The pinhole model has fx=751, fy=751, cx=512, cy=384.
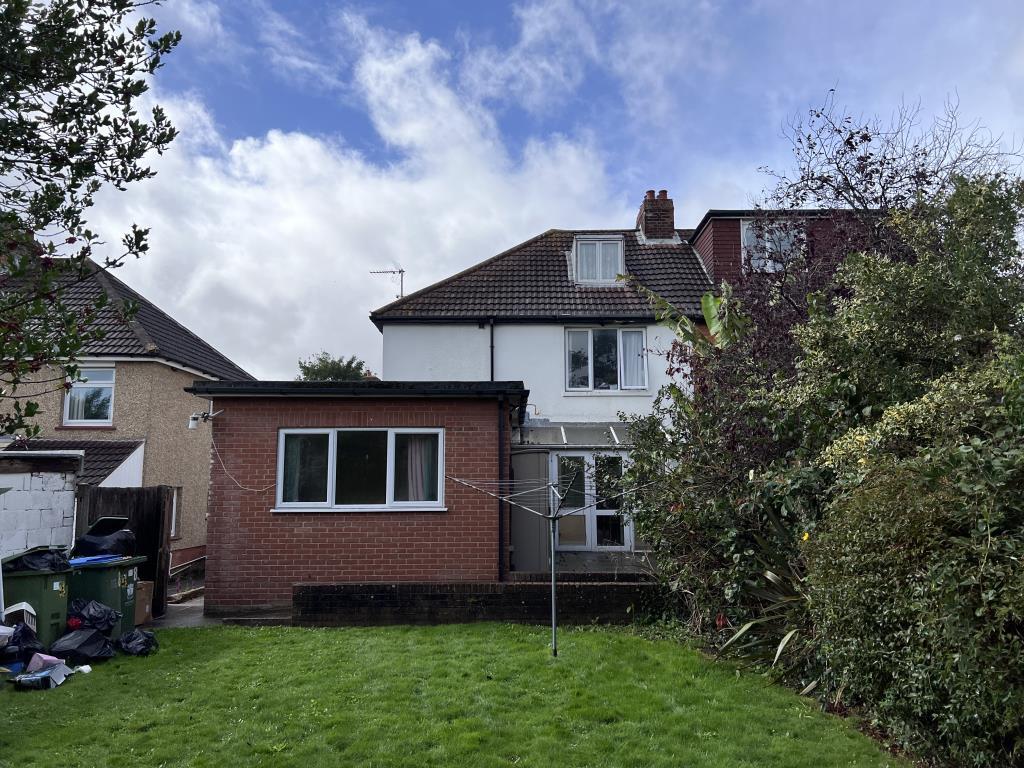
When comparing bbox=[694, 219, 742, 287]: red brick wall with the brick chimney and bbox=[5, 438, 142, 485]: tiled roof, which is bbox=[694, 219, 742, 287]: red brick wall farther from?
bbox=[5, 438, 142, 485]: tiled roof

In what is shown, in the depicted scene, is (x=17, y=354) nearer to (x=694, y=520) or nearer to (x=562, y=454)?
(x=694, y=520)

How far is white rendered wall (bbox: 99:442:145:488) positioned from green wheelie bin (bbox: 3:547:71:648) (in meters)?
8.13

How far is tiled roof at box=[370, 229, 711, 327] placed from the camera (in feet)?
63.3

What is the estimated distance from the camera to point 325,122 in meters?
11.0

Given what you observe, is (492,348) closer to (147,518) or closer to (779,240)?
(779,240)

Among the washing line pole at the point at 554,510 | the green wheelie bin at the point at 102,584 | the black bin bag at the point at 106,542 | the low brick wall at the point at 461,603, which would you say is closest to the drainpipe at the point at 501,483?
the washing line pole at the point at 554,510

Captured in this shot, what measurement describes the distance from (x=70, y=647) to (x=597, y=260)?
53.2 ft

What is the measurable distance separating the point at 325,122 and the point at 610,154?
4.46 metres

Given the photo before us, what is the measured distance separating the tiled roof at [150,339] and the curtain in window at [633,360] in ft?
37.7

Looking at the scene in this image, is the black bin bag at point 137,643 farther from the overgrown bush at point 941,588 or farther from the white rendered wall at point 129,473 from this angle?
the white rendered wall at point 129,473

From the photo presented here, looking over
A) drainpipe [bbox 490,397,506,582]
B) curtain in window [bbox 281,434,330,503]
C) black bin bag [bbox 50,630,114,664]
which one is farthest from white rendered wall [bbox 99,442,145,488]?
drainpipe [bbox 490,397,506,582]

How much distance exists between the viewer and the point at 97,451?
58.4 ft

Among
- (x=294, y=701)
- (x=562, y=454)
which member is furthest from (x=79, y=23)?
(x=562, y=454)

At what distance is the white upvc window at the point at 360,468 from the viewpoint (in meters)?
12.0
